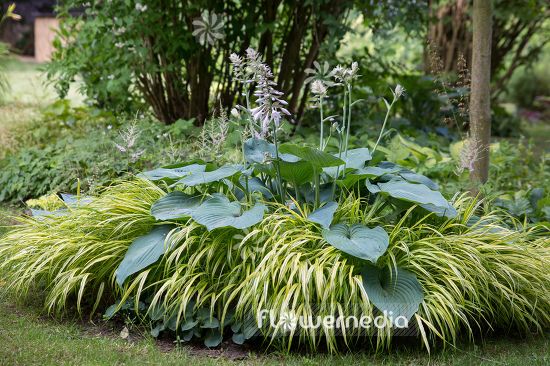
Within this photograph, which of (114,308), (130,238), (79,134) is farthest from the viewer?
(79,134)

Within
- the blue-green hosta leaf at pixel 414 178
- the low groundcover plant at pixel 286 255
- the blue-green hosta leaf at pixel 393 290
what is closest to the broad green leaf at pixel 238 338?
the low groundcover plant at pixel 286 255

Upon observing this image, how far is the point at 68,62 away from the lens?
6926 millimetres

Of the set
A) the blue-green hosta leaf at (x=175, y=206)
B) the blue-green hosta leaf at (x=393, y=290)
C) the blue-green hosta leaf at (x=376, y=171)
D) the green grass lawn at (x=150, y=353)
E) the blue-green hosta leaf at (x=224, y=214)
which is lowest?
the green grass lawn at (x=150, y=353)

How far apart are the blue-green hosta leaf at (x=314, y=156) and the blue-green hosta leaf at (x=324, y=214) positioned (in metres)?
0.21

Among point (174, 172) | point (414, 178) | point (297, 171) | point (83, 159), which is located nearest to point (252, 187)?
point (297, 171)

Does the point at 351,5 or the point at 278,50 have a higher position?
the point at 351,5

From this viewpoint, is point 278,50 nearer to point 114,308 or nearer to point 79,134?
point 79,134

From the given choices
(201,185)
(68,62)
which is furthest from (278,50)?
(201,185)

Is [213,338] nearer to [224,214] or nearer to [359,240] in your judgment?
[224,214]

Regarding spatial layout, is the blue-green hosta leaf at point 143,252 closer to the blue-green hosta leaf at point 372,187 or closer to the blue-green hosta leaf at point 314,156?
the blue-green hosta leaf at point 314,156

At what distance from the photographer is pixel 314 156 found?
142 inches

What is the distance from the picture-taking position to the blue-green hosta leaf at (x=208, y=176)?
3.69 m

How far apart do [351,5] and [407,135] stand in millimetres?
1410

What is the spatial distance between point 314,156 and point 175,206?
0.80 meters
